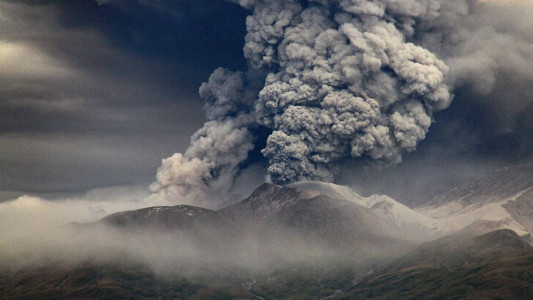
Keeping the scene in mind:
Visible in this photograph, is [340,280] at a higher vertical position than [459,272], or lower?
higher

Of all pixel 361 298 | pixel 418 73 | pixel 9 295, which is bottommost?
pixel 361 298

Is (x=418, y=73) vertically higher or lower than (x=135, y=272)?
higher

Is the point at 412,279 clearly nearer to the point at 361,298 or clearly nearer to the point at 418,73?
the point at 361,298

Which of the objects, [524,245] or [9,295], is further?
[524,245]

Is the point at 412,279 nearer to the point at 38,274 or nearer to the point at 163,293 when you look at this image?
the point at 163,293

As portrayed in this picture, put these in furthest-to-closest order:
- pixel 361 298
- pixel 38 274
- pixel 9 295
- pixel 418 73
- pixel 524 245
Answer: pixel 38 274, pixel 524 245, pixel 9 295, pixel 361 298, pixel 418 73

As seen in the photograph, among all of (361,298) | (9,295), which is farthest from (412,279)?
(9,295)

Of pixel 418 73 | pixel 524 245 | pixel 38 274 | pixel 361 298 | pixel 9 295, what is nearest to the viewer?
pixel 418 73

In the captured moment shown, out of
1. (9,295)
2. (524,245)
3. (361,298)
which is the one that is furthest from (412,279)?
(9,295)

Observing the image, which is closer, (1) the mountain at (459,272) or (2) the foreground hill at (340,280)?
(1) the mountain at (459,272)

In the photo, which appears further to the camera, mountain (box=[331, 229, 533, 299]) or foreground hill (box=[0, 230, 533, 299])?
foreground hill (box=[0, 230, 533, 299])

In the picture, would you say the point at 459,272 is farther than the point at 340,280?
No
